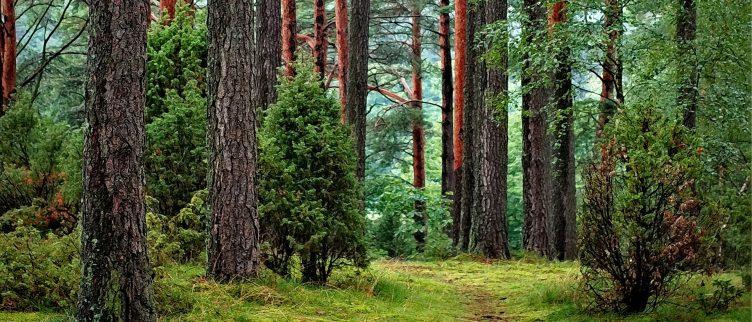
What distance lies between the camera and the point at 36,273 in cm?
680

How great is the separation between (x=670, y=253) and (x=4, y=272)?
18.9ft

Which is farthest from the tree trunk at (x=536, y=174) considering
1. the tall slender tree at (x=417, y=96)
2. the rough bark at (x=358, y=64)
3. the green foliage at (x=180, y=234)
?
the tall slender tree at (x=417, y=96)

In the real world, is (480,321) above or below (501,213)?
below

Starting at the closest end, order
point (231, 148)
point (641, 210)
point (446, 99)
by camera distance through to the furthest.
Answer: point (641, 210) → point (231, 148) → point (446, 99)

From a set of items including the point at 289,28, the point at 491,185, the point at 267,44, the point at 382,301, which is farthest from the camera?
the point at 289,28

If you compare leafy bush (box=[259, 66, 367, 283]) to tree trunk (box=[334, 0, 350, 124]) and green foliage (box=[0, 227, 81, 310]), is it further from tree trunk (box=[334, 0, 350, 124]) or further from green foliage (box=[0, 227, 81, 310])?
tree trunk (box=[334, 0, 350, 124])

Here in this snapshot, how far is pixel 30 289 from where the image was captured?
22.5 ft

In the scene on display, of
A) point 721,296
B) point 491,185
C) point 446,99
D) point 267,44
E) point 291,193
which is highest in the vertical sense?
point 446,99

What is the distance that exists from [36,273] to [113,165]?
2.12 meters

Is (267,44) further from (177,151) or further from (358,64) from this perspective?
(177,151)

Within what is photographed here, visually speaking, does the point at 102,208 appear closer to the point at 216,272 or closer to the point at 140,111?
the point at 140,111

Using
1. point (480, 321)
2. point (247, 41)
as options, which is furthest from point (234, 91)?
point (480, 321)

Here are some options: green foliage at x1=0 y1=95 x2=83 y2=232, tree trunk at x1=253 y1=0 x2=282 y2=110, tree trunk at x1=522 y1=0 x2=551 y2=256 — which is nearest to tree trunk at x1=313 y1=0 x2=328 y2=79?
tree trunk at x1=522 y1=0 x2=551 y2=256

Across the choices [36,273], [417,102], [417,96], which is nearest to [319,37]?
[417,102]
